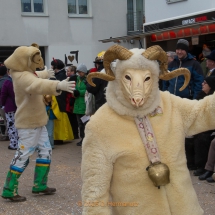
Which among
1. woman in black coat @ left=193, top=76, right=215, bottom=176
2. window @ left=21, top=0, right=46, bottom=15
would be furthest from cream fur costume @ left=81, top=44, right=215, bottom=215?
window @ left=21, top=0, right=46, bottom=15

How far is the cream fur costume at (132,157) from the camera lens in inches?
114

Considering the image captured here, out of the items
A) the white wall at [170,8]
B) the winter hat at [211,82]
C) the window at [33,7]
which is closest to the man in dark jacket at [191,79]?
the winter hat at [211,82]

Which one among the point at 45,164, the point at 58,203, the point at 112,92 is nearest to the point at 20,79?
the point at 45,164

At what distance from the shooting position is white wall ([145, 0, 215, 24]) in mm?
13961

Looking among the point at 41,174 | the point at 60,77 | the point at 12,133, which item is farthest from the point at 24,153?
the point at 60,77

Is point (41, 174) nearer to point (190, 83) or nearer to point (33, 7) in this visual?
point (190, 83)

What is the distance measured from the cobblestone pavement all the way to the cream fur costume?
218 cm

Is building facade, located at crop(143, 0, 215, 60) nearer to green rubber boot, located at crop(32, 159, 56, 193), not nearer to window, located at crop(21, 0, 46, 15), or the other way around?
green rubber boot, located at crop(32, 159, 56, 193)

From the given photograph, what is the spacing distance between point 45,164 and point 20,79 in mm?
1115

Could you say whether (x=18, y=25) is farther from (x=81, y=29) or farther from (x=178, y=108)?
(x=178, y=108)

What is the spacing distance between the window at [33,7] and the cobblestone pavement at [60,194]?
13.9m

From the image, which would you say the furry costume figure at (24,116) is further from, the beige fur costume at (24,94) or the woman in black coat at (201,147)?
the woman in black coat at (201,147)

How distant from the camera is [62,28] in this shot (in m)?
20.9

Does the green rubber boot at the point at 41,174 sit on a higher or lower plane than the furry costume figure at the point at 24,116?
lower
